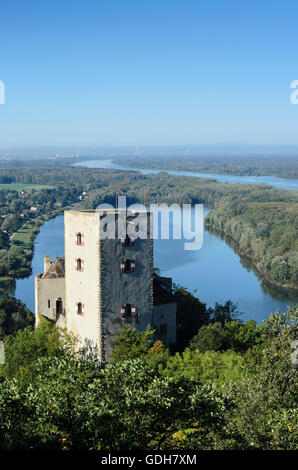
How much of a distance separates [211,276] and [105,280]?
1119 inches

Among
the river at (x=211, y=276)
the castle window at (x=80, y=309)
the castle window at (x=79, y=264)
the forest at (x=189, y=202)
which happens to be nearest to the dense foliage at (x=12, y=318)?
the river at (x=211, y=276)

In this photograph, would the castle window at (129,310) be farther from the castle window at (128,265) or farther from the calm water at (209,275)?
the calm water at (209,275)

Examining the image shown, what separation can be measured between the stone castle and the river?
12.6 meters

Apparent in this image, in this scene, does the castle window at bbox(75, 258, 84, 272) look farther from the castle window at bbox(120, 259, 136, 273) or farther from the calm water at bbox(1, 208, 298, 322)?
the calm water at bbox(1, 208, 298, 322)

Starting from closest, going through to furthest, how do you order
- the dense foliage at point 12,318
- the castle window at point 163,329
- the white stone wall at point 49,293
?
the castle window at point 163,329
the white stone wall at point 49,293
the dense foliage at point 12,318

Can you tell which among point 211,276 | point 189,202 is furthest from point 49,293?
point 189,202

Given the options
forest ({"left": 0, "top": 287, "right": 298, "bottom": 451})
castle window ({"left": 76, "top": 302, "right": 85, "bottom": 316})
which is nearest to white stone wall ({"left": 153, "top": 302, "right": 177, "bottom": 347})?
castle window ({"left": 76, "top": 302, "right": 85, "bottom": 316})

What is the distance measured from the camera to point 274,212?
7538 cm

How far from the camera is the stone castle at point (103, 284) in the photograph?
17781mm

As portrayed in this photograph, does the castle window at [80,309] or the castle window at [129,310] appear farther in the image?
the castle window at [80,309]

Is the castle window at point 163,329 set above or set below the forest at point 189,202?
above

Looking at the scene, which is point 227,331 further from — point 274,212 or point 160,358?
point 274,212

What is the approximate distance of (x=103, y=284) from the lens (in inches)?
698

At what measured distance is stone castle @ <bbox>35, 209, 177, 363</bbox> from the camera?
700 inches
